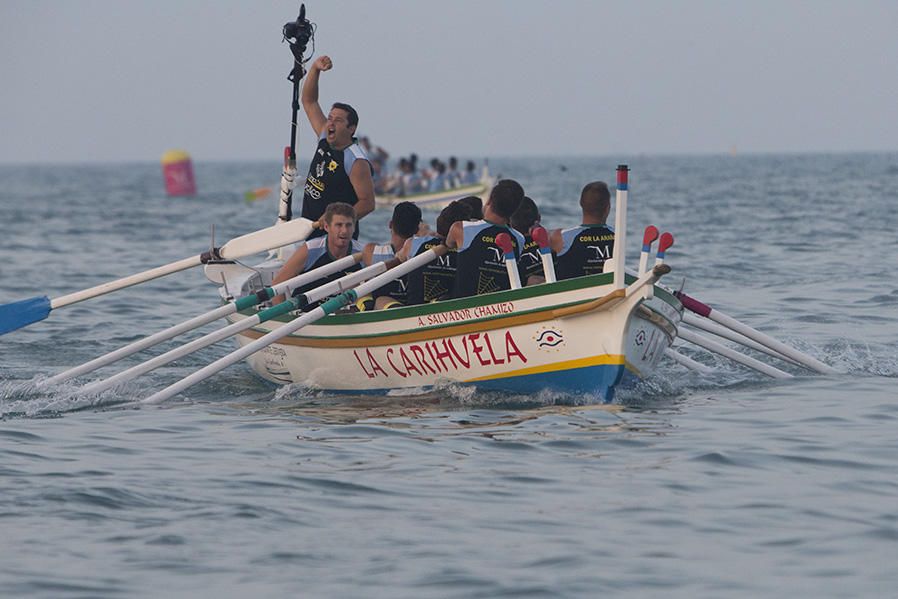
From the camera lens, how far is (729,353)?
36.1ft

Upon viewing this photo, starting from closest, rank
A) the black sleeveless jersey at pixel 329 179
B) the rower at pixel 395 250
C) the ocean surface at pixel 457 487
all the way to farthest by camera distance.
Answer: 1. the ocean surface at pixel 457 487
2. the rower at pixel 395 250
3. the black sleeveless jersey at pixel 329 179

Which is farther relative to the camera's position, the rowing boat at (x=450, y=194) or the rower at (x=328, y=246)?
the rowing boat at (x=450, y=194)

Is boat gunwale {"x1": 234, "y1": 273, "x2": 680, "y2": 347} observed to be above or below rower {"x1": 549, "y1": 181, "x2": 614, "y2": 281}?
below

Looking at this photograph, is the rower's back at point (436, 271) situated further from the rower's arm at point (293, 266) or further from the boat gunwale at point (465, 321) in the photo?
the rower's arm at point (293, 266)

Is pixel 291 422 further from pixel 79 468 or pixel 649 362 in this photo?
pixel 649 362

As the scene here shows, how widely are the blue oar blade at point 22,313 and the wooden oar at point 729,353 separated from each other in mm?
5698

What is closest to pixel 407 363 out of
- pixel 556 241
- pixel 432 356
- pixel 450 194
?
pixel 432 356

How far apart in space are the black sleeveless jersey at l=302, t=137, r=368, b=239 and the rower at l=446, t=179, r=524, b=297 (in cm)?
185

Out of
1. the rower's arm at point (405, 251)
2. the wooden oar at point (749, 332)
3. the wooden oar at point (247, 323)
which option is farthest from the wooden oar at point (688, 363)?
the wooden oar at point (247, 323)

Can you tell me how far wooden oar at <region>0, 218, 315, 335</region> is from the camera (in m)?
11.9

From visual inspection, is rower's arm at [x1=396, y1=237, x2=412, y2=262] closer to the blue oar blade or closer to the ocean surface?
the ocean surface

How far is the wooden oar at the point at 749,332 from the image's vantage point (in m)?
10.8

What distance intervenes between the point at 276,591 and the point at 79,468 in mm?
2816

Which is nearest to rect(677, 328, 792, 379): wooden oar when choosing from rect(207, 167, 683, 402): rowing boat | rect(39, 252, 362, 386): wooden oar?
rect(207, 167, 683, 402): rowing boat
